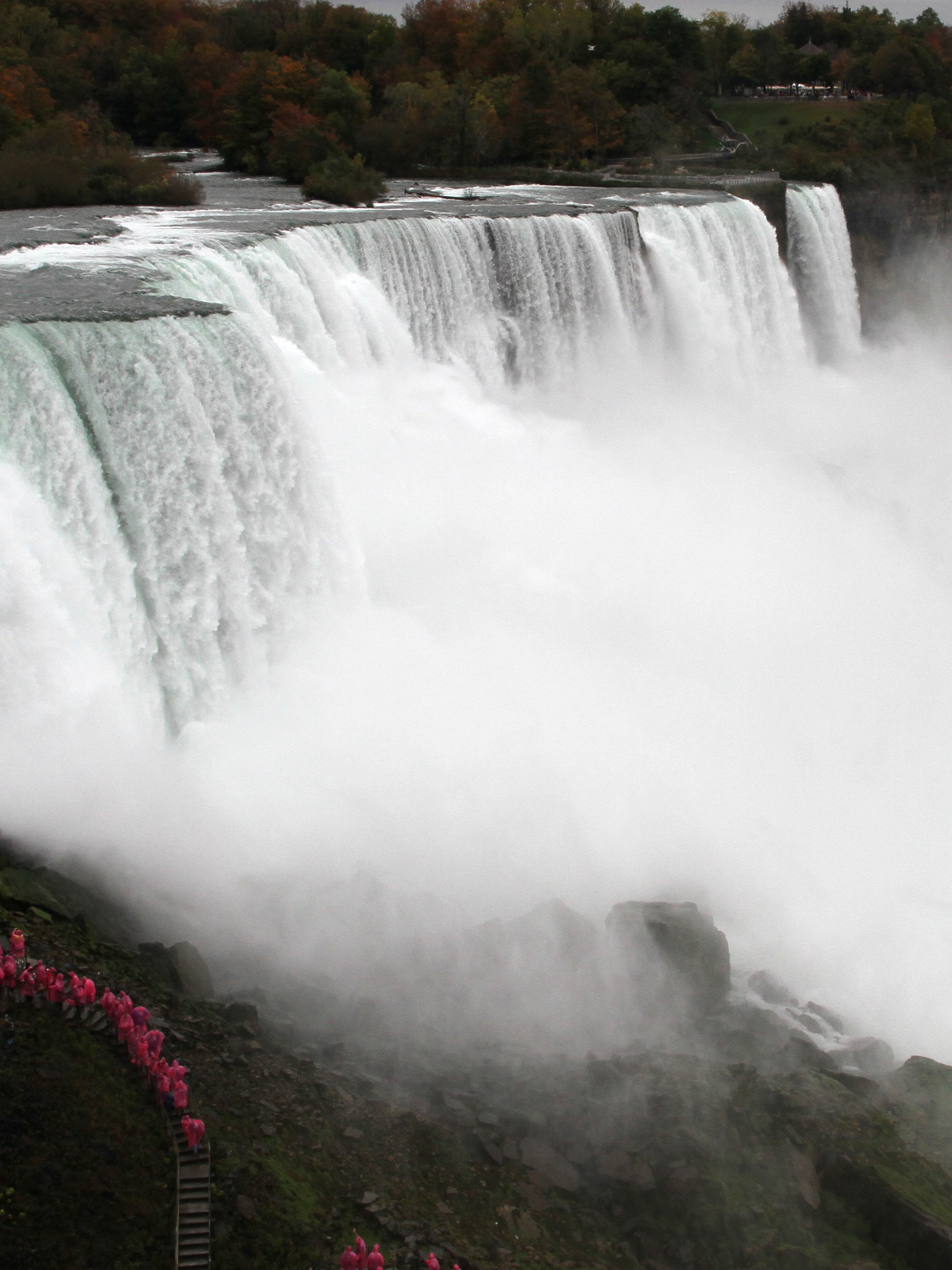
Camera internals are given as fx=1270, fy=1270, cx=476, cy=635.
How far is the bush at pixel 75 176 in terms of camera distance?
83.9 ft

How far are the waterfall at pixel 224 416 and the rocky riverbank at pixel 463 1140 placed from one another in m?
3.34

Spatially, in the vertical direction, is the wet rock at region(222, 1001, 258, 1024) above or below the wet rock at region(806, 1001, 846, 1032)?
above

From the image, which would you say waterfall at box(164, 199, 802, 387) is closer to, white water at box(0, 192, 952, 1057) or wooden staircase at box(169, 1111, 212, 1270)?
white water at box(0, 192, 952, 1057)

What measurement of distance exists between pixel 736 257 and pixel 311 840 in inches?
799

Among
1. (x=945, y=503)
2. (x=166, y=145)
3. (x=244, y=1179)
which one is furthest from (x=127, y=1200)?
(x=166, y=145)

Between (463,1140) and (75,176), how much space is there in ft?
75.9

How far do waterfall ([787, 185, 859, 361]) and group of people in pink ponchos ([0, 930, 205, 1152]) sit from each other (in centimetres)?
2729

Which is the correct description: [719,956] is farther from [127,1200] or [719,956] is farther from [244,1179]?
[127,1200]

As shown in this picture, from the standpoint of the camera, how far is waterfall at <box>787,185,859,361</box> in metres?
32.0

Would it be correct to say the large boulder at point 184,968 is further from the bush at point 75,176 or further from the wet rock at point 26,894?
the bush at point 75,176

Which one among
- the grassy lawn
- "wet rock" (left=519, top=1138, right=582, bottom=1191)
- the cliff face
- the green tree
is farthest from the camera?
the grassy lawn

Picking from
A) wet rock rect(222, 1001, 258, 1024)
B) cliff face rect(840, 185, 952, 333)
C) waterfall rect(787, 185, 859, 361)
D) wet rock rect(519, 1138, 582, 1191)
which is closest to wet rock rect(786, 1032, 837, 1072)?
wet rock rect(519, 1138, 582, 1191)

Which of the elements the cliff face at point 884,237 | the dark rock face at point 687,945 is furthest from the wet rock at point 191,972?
the cliff face at point 884,237

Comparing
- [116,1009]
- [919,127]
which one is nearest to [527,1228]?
[116,1009]
